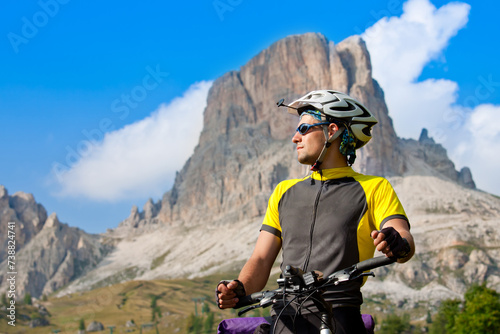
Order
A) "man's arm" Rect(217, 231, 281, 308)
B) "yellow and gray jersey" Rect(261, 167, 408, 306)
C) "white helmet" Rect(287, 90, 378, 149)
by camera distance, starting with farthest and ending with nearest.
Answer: "white helmet" Rect(287, 90, 378, 149) → "man's arm" Rect(217, 231, 281, 308) → "yellow and gray jersey" Rect(261, 167, 408, 306)

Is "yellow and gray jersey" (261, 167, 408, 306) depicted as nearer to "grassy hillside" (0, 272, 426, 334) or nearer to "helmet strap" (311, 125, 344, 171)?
"helmet strap" (311, 125, 344, 171)

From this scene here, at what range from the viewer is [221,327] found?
5.84m

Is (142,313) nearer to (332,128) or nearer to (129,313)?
(129,313)

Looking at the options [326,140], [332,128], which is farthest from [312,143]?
[332,128]

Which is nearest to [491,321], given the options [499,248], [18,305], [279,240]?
[279,240]

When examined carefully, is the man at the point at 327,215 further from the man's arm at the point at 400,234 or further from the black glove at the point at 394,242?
the black glove at the point at 394,242

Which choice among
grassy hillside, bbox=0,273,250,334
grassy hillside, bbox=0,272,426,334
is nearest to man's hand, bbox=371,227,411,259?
grassy hillside, bbox=0,272,426,334

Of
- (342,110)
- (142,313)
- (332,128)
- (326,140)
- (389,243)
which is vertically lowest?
(389,243)

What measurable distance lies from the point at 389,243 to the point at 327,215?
1337mm

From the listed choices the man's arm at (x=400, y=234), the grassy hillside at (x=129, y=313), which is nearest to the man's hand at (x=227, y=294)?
the man's arm at (x=400, y=234)

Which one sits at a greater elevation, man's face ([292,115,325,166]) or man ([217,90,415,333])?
man's face ([292,115,325,166])

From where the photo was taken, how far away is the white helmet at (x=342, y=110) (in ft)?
19.1

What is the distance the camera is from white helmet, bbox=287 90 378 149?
583 cm

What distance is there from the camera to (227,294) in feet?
16.5
